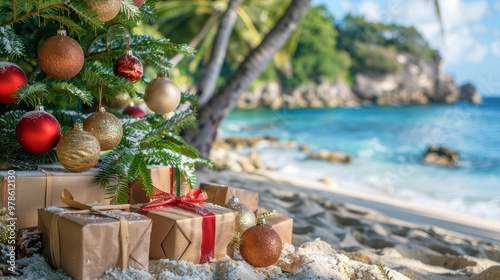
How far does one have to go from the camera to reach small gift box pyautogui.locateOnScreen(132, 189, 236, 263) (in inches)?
79.4

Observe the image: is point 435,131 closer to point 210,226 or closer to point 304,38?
point 304,38

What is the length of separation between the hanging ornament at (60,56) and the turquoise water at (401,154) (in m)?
7.28

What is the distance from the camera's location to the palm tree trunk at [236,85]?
5172 mm

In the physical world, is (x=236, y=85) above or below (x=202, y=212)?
above

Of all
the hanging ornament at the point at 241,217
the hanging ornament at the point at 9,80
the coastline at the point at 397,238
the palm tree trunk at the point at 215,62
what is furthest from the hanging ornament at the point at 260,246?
the palm tree trunk at the point at 215,62

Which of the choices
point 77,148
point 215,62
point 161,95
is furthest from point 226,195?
point 215,62

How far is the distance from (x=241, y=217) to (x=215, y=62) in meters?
4.15

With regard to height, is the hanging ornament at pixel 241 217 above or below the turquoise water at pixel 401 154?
above

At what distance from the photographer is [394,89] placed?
50562 millimetres

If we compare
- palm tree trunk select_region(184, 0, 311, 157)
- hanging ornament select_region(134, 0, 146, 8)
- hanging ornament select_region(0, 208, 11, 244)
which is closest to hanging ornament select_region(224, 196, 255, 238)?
hanging ornament select_region(0, 208, 11, 244)

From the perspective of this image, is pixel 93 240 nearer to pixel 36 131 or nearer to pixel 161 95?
pixel 36 131

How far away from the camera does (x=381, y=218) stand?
5.06 metres

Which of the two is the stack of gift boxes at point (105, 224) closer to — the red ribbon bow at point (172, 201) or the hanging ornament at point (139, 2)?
the red ribbon bow at point (172, 201)

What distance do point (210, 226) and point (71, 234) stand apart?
563mm
